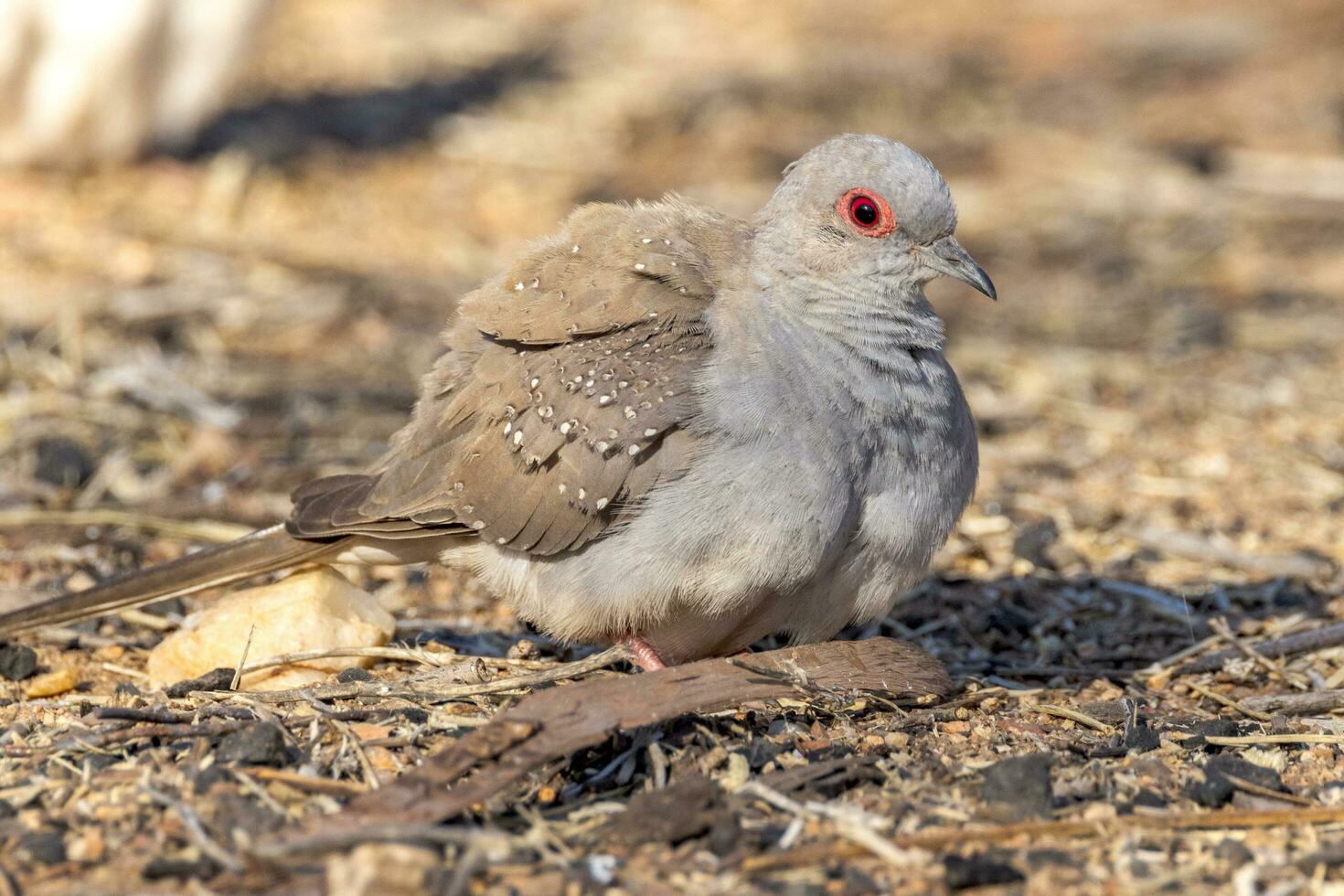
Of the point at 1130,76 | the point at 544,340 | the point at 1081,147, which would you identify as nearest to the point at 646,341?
the point at 544,340

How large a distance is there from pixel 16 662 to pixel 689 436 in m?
2.30

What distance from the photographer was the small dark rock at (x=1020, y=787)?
3.54 meters

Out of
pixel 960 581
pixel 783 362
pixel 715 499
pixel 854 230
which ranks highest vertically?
pixel 854 230

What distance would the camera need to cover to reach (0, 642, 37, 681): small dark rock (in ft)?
15.7

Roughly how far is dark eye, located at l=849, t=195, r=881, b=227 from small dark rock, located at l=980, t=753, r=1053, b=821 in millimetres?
1796

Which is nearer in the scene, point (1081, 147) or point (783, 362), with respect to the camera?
point (783, 362)

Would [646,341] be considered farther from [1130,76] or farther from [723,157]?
[1130,76]

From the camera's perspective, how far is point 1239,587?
5.69 metres

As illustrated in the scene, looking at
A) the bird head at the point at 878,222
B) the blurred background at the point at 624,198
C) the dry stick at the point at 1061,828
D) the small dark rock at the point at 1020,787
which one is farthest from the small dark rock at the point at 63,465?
the small dark rock at the point at 1020,787

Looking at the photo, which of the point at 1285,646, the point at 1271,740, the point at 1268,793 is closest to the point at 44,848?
the point at 1268,793

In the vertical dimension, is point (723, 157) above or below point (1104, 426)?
above

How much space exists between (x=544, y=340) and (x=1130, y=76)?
33.0ft

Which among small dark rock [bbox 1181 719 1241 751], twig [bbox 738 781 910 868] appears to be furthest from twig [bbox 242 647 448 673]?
small dark rock [bbox 1181 719 1241 751]

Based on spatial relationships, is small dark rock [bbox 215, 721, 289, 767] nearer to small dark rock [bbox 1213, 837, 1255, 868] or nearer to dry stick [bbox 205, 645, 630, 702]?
dry stick [bbox 205, 645, 630, 702]
